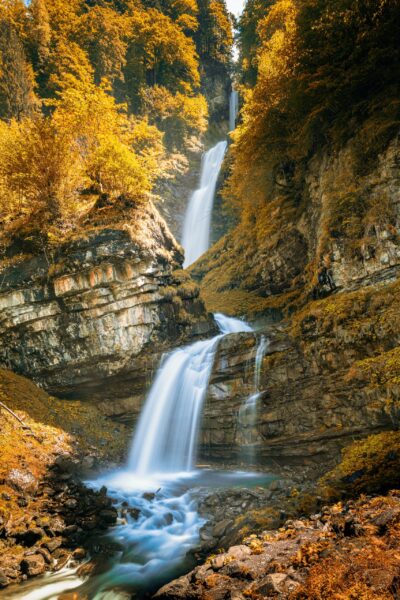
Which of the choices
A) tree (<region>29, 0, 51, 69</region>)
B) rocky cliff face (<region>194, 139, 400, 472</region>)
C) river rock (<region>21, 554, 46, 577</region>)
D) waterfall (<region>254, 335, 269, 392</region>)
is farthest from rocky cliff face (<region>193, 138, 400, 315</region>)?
tree (<region>29, 0, 51, 69</region>)

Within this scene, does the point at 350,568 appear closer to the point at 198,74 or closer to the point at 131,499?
the point at 131,499

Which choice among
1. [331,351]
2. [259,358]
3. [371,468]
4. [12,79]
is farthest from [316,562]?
[12,79]

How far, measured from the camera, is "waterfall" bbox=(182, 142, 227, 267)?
32.5 metres

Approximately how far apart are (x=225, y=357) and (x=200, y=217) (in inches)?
887

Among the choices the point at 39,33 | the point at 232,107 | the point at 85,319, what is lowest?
the point at 85,319

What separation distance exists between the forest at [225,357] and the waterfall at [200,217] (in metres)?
10.4

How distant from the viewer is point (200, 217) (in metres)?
33.5

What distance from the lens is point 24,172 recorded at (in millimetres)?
15148

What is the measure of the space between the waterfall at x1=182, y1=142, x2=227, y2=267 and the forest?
34.0 feet

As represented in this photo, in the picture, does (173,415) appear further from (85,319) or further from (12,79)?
(12,79)

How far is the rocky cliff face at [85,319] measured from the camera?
1441 cm

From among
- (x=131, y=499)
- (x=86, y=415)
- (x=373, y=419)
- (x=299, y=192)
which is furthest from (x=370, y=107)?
(x=86, y=415)

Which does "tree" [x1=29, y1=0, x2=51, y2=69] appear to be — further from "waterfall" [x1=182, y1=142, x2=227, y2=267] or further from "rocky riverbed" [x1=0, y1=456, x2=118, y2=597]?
"rocky riverbed" [x1=0, y1=456, x2=118, y2=597]

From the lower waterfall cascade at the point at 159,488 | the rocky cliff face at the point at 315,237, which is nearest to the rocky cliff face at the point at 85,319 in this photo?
the lower waterfall cascade at the point at 159,488
